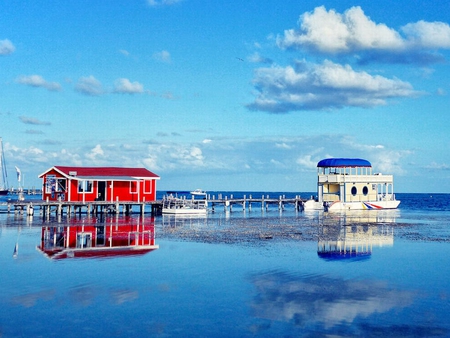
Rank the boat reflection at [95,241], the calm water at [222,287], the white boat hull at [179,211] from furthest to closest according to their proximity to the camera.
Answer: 1. the white boat hull at [179,211]
2. the boat reflection at [95,241]
3. the calm water at [222,287]

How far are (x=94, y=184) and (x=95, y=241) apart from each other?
26.1 m

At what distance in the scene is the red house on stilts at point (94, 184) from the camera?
55031 millimetres

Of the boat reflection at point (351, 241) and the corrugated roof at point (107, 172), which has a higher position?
the corrugated roof at point (107, 172)

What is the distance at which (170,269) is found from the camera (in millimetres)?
21703

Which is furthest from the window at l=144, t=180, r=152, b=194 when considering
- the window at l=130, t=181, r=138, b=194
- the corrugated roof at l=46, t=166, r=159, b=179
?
the window at l=130, t=181, r=138, b=194

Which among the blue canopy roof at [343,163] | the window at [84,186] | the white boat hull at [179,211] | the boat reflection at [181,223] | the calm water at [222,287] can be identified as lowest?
the calm water at [222,287]

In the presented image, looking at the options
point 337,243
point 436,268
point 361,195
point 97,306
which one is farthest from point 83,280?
point 361,195

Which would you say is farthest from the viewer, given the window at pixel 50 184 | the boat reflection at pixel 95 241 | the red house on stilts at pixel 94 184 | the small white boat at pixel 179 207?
the small white boat at pixel 179 207

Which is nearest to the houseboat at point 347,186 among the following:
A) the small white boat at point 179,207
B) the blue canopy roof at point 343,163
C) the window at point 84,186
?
the blue canopy roof at point 343,163

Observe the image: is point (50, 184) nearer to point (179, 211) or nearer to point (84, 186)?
point (84, 186)

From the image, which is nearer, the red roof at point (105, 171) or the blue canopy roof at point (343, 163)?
the red roof at point (105, 171)

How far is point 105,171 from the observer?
58500mm

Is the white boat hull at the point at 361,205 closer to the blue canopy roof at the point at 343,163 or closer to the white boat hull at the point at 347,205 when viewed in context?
Answer: the white boat hull at the point at 347,205

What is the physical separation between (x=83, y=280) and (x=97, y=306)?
13.3 ft
